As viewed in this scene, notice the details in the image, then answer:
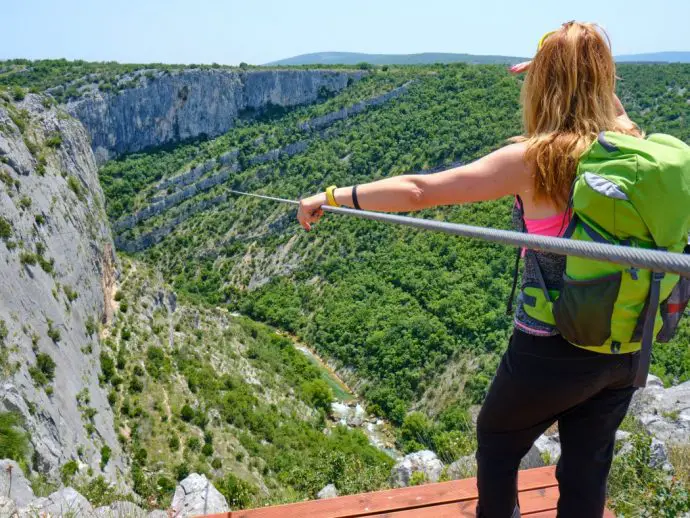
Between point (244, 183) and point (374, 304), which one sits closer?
point (374, 304)

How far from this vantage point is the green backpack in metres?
1.66

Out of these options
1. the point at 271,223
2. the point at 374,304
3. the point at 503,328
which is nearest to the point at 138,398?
the point at 503,328

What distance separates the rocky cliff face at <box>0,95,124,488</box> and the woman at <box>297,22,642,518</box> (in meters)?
8.98

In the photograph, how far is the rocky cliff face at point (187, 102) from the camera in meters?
62.5

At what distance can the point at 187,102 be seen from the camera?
229 ft

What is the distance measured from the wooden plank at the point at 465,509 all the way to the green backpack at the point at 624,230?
1919 millimetres

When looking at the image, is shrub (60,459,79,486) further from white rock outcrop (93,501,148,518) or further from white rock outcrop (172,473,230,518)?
white rock outcrop (93,501,148,518)

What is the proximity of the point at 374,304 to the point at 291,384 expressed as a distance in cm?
1356

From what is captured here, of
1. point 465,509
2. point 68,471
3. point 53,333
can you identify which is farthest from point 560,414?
point 53,333

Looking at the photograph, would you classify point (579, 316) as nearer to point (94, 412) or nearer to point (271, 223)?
point (94, 412)

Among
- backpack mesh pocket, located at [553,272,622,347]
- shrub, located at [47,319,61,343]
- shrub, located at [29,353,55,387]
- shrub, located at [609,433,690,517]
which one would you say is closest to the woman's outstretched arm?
backpack mesh pocket, located at [553,272,622,347]

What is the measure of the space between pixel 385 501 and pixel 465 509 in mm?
504

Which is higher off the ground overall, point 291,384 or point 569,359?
point 569,359

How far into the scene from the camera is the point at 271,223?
56.6 m
